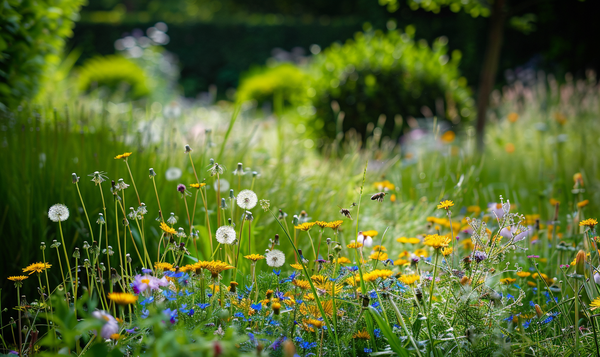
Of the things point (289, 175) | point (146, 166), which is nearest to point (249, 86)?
point (289, 175)

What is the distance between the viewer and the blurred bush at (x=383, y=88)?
5.64 meters

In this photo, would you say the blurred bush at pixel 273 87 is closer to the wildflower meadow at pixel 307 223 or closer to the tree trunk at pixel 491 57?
the wildflower meadow at pixel 307 223

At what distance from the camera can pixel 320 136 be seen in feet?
18.7

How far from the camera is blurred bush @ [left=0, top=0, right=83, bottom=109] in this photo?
300cm

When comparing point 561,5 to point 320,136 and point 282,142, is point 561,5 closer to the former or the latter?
point 320,136

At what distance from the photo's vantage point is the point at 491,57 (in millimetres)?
4691

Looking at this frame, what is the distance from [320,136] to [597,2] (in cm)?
873

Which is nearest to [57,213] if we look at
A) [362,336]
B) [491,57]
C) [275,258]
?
[275,258]

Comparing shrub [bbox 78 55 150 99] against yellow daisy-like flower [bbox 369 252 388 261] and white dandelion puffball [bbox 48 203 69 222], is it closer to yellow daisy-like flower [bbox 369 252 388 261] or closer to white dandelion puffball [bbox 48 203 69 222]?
white dandelion puffball [bbox 48 203 69 222]

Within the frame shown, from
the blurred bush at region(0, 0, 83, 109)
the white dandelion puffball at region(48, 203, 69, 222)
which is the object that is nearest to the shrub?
the blurred bush at region(0, 0, 83, 109)

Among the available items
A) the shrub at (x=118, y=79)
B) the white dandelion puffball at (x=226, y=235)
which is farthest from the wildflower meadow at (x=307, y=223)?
the shrub at (x=118, y=79)

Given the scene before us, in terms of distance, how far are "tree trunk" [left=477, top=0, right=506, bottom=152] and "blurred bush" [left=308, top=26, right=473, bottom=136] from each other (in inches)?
28.7

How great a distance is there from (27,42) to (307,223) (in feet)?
9.88

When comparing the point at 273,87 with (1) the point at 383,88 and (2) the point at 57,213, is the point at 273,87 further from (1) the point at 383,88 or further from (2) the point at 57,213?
(2) the point at 57,213
